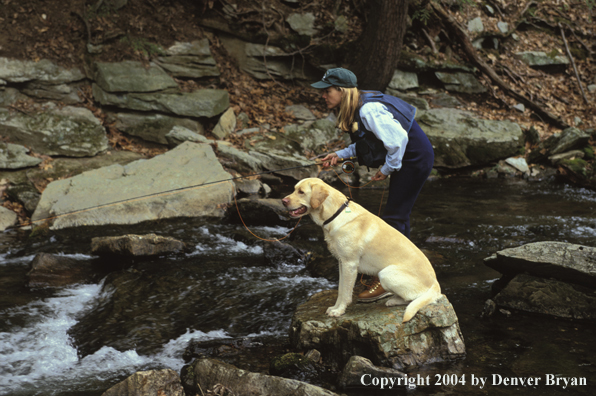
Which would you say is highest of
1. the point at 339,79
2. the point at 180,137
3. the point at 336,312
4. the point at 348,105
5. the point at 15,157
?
the point at 339,79

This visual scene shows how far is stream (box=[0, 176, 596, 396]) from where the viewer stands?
389 cm

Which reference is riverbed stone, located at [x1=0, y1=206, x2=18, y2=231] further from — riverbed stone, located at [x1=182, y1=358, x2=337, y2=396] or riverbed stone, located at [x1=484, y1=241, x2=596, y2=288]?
riverbed stone, located at [x1=484, y1=241, x2=596, y2=288]

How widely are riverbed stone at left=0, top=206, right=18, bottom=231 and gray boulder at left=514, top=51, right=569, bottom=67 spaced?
14881mm

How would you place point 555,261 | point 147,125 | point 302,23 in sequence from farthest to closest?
1. point 302,23
2. point 147,125
3. point 555,261

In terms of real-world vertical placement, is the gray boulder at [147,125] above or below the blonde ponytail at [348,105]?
below

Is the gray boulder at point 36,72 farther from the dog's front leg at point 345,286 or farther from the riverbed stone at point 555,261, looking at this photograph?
the riverbed stone at point 555,261

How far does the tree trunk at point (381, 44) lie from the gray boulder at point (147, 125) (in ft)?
15.8

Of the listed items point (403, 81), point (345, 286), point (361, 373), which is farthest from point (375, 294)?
point (403, 81)

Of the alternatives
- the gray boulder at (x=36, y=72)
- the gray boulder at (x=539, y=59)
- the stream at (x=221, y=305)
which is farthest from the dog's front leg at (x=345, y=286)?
the gray boulder at (x=539, y=59)

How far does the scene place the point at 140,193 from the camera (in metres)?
8.41

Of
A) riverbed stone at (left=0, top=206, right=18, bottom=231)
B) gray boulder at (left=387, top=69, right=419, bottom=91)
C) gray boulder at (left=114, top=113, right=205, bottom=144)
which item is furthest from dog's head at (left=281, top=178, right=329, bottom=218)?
gray boulder at (left=387, top=69, right=419, bottom=91)

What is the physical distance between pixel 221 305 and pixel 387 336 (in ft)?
7.25

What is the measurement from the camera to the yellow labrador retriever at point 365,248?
12.5 ft

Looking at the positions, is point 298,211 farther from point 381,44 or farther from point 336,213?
point 381,44
